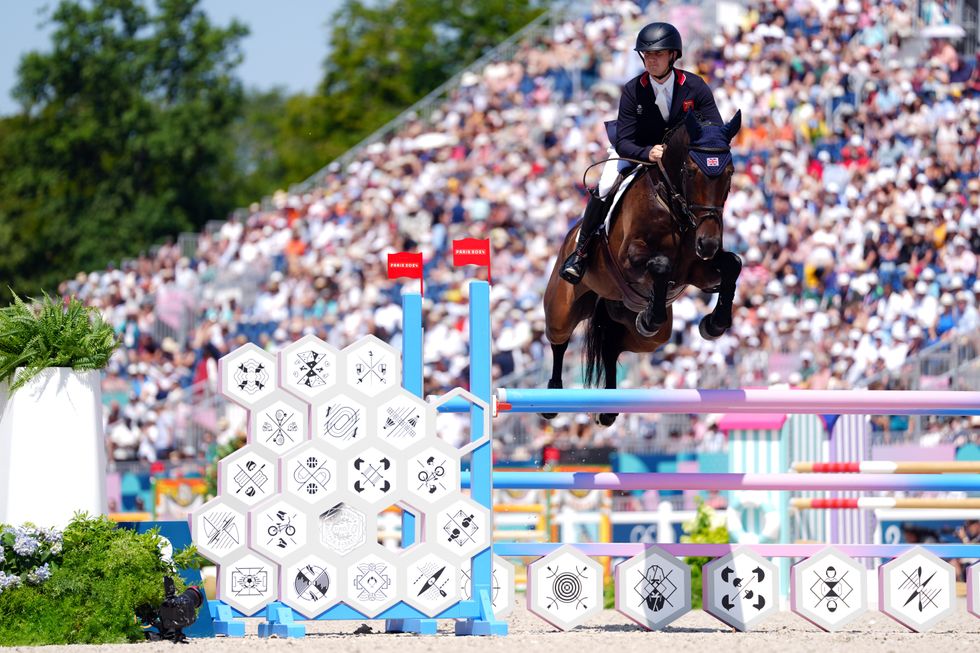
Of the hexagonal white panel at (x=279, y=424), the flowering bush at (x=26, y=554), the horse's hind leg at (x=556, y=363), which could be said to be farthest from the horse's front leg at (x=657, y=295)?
the flowering bush at (x=26, y=554)

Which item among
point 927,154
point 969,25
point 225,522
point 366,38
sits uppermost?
point 366,38

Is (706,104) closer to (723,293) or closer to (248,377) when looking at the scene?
(723,293)

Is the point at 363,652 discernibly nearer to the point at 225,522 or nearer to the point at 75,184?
the point at 225,522

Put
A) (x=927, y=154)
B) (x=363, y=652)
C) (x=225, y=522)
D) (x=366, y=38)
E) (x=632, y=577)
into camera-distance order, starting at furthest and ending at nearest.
A: (x=366, y=38), (x=927, y=154), (x=632, y=577), (x=225, y=522), (x=363, y=652)

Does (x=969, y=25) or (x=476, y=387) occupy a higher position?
(x=969, y=25)

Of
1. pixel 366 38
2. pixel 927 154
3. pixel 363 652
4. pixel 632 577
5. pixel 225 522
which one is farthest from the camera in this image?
pixel 366 38

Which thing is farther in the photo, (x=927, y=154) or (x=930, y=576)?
(x=927, y=154)

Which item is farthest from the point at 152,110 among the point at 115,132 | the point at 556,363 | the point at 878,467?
the point at 878,467

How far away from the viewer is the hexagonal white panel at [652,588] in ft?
19.9

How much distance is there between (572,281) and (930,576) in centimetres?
228

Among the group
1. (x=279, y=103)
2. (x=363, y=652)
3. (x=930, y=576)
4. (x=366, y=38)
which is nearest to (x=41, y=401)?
(x=363, y=652)

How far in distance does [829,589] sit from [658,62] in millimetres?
2415

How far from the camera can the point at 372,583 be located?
5.56 m

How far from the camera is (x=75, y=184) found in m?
34.0
